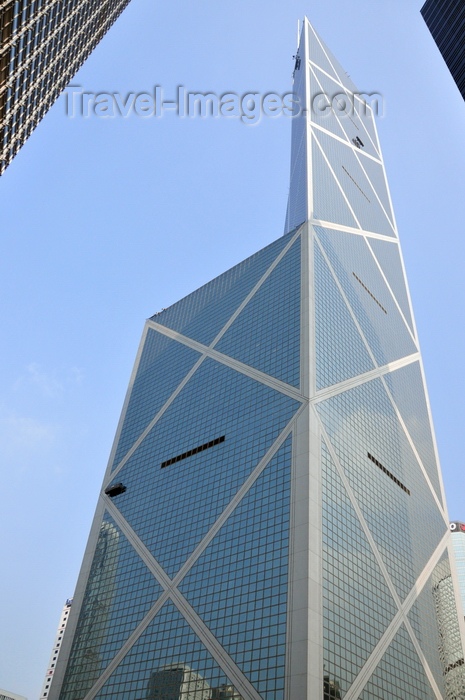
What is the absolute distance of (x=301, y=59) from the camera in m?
131

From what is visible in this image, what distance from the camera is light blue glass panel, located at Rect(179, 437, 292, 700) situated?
41875 millimetres

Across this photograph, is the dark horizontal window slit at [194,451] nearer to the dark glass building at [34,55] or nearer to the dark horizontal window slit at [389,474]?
the dark horizontal window slit at [389,474]

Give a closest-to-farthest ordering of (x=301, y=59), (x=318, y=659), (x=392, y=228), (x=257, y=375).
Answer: (x=318, y=659) → (x=257, y=375) → (x=392, y=228) → (x=301, y=59)

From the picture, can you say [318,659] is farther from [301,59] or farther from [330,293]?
[301,59]

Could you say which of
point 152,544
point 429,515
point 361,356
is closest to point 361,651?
point 152,544

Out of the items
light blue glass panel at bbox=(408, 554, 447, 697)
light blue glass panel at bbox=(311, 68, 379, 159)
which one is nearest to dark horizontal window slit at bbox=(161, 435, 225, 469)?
light blue glass panel at bbox=(408, 554, 447, 697)

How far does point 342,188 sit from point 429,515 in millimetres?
51517

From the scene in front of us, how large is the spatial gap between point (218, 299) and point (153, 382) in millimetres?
13403

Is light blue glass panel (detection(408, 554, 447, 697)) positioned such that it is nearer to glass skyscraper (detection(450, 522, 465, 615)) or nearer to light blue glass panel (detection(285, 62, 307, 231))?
light blue glass panel (detection(285, 62, 307, 231))

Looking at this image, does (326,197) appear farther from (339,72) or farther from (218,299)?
(339,72)

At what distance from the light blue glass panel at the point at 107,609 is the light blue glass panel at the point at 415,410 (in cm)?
3527

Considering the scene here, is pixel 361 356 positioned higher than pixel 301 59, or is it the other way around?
pixel 301 59

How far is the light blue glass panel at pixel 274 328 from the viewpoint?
2453 inches

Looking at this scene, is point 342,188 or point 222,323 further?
point 342,188
